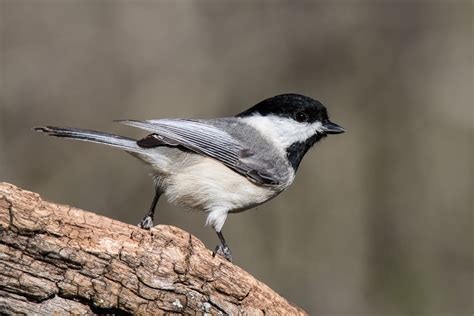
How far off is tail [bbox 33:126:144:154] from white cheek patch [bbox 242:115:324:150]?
851 mm

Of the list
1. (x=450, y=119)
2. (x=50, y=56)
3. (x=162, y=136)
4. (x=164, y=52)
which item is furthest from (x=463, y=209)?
(x=50, y=56)

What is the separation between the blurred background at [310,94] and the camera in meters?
6.10

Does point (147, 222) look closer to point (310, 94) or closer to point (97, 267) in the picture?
point (97, 267)

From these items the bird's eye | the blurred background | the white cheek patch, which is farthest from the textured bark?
the blurred background

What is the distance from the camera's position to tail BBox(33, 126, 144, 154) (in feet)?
11.4

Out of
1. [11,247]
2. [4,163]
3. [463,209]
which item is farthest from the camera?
[463,209]

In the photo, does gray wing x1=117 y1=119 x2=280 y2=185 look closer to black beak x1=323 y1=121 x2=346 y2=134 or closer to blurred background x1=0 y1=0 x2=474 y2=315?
black beak x1=323 y1=121 x2=346 y2=134

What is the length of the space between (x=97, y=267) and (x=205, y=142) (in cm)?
131

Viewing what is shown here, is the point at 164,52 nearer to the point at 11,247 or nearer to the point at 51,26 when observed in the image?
the point at 51,26

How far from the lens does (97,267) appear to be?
293cm

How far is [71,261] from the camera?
2895mm

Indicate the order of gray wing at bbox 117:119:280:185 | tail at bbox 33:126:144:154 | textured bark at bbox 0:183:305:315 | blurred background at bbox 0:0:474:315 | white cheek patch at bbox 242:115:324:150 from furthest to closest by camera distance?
blurred background at bbox 0:0:474:315
white cheek patch at bbox 242:115:324:150
gray wing at bbox 117:119:280:185
tail at bbox 33:126:144:154
textured bark at bbox 0:183:305:315

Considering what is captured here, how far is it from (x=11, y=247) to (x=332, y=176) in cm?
413

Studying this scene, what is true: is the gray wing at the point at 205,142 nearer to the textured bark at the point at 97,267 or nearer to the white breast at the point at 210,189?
the white breast at the point at 210,189
